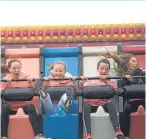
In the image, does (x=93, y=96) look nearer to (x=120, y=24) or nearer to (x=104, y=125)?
(x=104, y=125)

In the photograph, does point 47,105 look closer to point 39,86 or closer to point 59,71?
point 39,86

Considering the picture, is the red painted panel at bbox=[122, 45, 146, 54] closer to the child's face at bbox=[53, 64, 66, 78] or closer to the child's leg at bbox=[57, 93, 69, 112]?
the child's face at bbox=[53, 64, 66, 78]

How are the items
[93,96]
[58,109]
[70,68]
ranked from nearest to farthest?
1. [93,96]
2. [58,109]
3. [70,68]

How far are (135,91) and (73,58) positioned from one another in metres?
1.17

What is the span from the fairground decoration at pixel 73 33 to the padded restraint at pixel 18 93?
1.76 m

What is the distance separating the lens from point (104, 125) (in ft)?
8.20

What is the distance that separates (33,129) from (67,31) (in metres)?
1.86

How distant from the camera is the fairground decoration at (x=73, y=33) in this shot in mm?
4121

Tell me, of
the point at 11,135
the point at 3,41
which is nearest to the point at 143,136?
the point at 11,135

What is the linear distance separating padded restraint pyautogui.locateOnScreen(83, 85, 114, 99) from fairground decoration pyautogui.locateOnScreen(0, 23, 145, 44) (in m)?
1.76

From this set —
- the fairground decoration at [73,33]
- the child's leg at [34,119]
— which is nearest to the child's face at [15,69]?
the child's leg at [34,119]

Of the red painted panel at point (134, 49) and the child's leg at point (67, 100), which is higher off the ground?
the red painted panel at point (134, 49)

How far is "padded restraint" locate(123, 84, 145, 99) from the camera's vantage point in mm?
2443

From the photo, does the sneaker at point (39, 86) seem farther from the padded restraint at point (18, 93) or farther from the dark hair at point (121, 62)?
the dark hair at point (121, 62)
